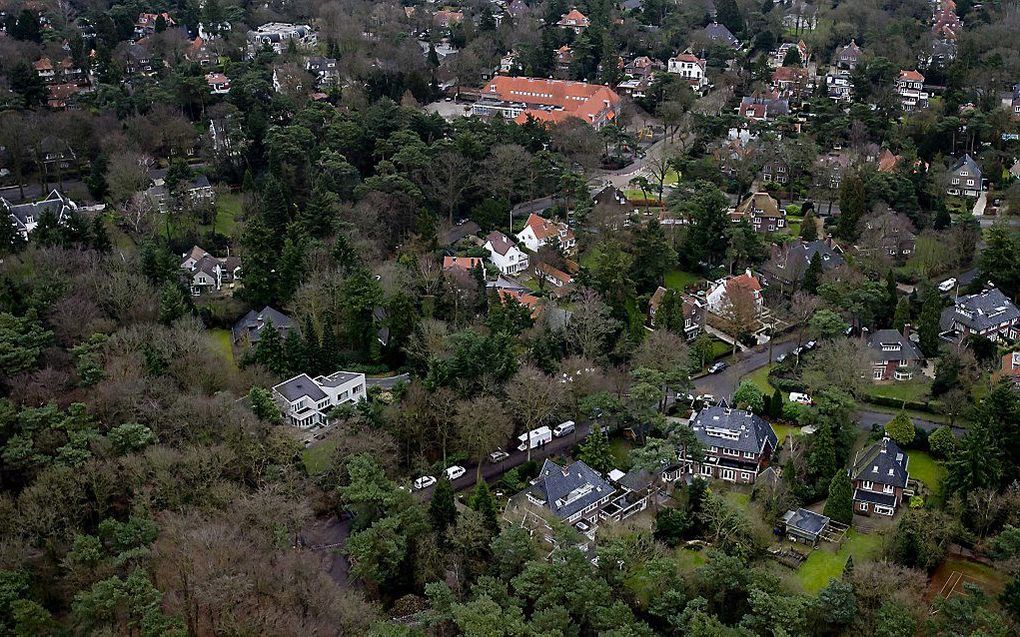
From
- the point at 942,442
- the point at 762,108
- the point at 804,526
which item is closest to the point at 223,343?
the point at 804,526

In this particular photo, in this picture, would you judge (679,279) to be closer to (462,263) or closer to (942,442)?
(462,263)

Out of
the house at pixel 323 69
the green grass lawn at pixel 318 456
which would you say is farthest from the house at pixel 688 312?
the house at pixel 323 69

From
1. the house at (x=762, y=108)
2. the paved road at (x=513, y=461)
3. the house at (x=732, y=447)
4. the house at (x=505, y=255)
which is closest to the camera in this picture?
the paved road at (x=513, y=461)

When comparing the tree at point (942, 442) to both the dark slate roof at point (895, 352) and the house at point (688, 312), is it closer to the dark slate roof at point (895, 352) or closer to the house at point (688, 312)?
the dark slate roof at point (895, 352)

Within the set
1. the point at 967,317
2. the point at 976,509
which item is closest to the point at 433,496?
the point at 976,509

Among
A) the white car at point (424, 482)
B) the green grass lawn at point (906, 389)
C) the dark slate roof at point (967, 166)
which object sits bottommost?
the white car at point (424, 482)

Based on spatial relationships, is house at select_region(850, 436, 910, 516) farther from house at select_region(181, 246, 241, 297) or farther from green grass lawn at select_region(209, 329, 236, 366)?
house at select_region(181, 246, 241, 297)
